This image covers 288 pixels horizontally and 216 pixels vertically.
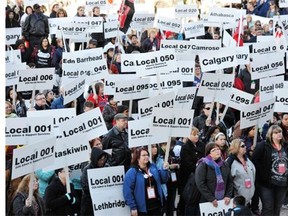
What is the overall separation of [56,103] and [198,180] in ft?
15.3

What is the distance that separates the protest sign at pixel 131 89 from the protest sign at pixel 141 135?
7.83 feet

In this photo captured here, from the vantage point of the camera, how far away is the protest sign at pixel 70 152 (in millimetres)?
10750

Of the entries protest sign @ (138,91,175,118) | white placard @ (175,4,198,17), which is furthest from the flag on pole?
protest sign @ (138,91,175,118)

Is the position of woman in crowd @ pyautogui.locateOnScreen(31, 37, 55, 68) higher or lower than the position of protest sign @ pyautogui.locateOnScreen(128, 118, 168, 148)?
lower

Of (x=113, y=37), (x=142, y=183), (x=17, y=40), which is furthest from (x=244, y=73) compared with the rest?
(x=142, y=183)

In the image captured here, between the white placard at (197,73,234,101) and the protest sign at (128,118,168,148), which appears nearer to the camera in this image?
the protest sign at (128,118,168,148)

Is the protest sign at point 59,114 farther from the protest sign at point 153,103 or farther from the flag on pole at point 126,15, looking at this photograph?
the flag on pole at point 126,15

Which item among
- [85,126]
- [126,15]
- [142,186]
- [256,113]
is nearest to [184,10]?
[126,15]

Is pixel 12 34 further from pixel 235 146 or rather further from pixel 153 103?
pixel 235 146

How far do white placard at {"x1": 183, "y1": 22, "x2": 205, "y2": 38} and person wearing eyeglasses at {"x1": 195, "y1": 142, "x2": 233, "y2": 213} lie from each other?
32.0 ft

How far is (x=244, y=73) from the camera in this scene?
17.5 m

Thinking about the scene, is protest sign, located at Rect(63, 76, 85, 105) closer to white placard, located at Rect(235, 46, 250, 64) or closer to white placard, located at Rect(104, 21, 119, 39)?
white placard, located at Rect(235, 46, 250, 64)

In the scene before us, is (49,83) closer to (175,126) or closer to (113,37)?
(175,126)

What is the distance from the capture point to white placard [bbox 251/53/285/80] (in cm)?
1555
